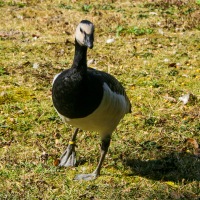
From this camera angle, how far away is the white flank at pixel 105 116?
5105 mm

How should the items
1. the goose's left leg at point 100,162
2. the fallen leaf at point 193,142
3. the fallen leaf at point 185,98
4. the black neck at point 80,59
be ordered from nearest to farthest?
the black neck at point 80,59 → the goose's left leg at point 100,162 → the fallen leaf at point 193,142 → the fallen leaf at point 185,98

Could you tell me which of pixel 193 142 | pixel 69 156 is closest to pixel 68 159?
pixel 69 156

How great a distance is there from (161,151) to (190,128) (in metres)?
0.89

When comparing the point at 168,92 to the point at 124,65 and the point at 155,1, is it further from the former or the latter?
the point at 155,1

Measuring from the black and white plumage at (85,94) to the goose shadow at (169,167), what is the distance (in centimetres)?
92

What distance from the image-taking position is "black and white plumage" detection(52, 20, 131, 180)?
193 inches

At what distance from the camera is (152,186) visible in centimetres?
556

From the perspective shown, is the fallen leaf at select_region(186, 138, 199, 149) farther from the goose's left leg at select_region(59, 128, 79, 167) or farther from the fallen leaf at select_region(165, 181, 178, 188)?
the goose's left leg at select_region(59, 128, 79, 167)

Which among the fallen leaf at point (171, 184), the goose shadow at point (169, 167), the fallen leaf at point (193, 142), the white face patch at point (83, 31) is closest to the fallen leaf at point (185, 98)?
the fallen leaf at point (193, 142)

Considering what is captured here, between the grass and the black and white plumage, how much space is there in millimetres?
893

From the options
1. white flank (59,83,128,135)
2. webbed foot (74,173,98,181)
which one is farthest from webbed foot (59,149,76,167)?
white flank (59,83,128,135)

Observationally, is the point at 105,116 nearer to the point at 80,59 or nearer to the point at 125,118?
the point at 80,59

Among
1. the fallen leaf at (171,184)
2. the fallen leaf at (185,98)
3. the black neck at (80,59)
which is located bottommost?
the fallen leaf at (185,98)

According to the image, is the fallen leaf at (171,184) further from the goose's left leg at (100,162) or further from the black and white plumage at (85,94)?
the black and white plumage at (85,94)
